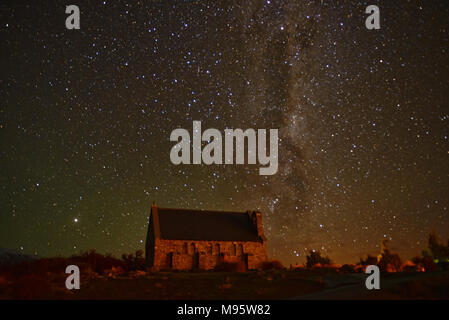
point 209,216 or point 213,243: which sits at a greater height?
point 209,216

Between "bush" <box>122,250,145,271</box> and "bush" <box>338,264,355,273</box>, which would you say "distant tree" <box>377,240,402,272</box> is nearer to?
"bush" <box>338,264,355,273</box>

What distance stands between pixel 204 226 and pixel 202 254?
376cm

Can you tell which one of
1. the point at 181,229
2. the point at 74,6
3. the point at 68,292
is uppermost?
the point at 74,6

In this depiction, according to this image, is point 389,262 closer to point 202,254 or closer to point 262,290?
point 262,290

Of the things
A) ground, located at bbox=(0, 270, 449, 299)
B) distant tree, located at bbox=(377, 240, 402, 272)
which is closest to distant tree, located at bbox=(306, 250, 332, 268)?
distant tree, located at bbox=(377, 240, 402, 272)

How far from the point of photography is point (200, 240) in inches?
1618

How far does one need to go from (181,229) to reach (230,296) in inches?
1084

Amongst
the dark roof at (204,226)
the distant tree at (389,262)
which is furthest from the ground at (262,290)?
the dark roof at (204,226)

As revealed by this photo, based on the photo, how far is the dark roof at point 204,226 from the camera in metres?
41.3

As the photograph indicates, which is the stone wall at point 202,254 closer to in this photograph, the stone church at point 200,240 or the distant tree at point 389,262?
the stone church at point 200,240

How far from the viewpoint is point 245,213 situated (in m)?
48.8

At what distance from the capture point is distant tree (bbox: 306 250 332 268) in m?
34.4

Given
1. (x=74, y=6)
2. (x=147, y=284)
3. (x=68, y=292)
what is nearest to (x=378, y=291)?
(x=147, y=284)
